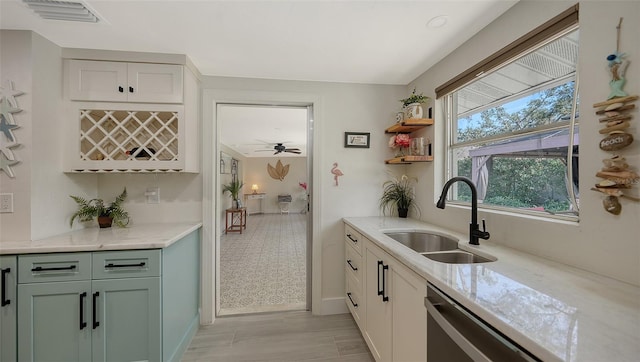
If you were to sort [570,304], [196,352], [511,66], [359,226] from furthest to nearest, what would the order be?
[359,226], [196,352], [511,66], [570,304]

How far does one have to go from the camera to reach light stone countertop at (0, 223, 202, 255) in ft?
4.56

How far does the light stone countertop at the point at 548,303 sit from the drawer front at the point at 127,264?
5.02ft

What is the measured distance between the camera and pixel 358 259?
6.35 feet

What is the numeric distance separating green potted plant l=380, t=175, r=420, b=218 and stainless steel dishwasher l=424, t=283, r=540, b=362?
1.42m

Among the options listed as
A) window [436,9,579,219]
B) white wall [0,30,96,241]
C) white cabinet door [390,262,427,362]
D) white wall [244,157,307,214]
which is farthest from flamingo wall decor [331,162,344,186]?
white wall [244,157,307,214]

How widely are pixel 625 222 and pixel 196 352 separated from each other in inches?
103

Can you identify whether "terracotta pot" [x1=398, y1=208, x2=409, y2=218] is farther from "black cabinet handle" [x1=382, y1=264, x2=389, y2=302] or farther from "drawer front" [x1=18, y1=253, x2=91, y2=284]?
"drawer front" [x1=18, y1=253, x2=91, y2=284]

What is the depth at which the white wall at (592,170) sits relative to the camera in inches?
34.3

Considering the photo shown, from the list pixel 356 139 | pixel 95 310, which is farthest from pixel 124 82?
pixel 356 139

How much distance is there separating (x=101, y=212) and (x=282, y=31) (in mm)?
2044

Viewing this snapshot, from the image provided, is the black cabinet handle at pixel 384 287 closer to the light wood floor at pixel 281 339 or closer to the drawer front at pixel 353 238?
the drawer front at pixel 353 238

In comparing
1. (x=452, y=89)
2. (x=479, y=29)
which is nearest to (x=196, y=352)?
(x=452, y=89)

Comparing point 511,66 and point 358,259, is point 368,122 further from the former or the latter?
point 358,259

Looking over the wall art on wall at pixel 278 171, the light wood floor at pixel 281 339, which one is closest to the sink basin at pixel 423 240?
the light wood floor at pixel 281 339
